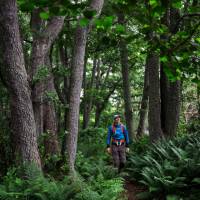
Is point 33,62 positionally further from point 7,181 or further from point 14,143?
point 7,181

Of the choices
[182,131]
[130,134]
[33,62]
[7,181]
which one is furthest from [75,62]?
[182,131]

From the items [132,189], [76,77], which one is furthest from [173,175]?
[76,77]

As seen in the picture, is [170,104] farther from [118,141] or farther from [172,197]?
[172,197]

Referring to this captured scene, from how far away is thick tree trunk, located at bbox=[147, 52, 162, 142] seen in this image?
11414mm

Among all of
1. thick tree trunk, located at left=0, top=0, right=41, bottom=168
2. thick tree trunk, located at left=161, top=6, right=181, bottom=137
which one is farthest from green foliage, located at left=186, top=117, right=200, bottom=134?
thick tree trunk, located at left=0, top=0, right=41, bottom=168

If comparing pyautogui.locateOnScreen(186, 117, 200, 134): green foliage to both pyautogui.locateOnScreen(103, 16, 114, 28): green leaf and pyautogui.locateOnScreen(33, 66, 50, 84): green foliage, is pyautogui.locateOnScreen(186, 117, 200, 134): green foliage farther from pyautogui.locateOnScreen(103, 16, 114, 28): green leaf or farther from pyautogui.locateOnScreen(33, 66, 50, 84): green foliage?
pyautogui.locateOnScreen(103, 16, 114, 28): green leaf

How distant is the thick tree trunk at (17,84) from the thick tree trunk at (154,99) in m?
5.56

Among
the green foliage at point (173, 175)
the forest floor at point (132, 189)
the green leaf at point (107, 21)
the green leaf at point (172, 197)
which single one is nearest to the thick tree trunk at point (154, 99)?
the green foliage at point (173, 175)

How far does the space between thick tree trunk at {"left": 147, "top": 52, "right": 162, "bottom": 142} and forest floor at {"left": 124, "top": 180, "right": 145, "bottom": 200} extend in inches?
98.0

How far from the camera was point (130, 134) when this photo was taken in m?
14.9

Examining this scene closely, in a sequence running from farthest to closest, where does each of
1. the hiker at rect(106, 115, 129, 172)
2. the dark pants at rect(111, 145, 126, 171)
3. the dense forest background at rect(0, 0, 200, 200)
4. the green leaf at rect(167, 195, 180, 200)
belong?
the dark pants at rect(111, 145, 126, 171)
the hiker at rect(106, 115, 129, 172)
the green leaf at rect(167, 195, 180, 200)
the dense forest background at rect(0, 0, 200, 200)

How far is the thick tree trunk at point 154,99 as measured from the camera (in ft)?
37.4

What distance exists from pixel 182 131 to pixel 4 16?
12.8m

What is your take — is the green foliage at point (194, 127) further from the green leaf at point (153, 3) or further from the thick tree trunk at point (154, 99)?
the green leaf at point (153, 3)
